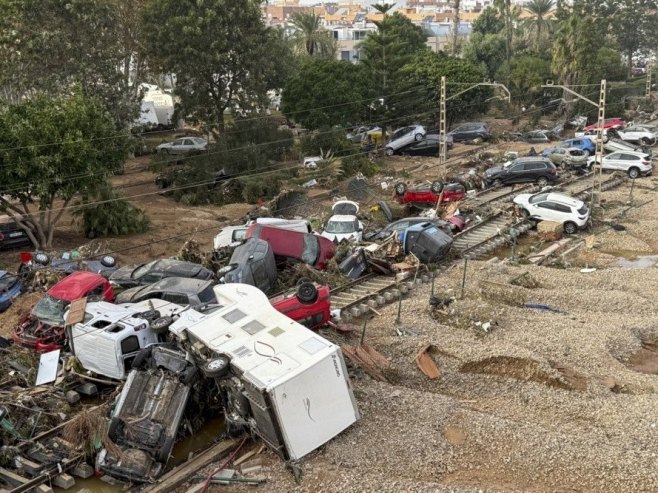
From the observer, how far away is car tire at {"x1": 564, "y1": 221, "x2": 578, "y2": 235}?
27.7m

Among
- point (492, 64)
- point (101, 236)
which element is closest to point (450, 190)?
point (101, 236)

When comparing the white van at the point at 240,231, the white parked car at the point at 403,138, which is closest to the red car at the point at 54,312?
the white van at the point at 240,231

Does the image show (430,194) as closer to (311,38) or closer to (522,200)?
(522,200)

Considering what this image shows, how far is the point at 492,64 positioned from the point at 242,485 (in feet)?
231

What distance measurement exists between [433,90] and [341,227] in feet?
104

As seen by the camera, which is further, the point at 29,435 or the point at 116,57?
the point at 116,57

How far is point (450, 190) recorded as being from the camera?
3134 centimetres

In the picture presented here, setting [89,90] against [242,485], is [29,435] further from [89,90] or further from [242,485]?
[89,90]

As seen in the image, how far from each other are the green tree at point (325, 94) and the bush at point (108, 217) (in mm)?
17518

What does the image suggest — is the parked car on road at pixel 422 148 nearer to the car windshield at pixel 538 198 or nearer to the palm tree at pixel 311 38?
the car windshield at pixel 538 198

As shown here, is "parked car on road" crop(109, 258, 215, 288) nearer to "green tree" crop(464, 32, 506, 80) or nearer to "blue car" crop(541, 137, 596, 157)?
"blue car" crop(541, 137, 596, 157)

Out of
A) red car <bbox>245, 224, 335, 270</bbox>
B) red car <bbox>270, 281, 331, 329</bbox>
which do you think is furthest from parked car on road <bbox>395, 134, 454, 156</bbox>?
red car <bbox>270, 281, 331, 329</bbox>

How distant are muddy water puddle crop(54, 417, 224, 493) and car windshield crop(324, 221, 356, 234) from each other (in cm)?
Result: 1231

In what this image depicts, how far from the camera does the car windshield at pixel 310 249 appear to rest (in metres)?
21.5
